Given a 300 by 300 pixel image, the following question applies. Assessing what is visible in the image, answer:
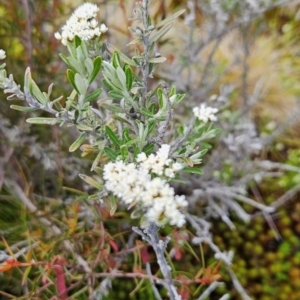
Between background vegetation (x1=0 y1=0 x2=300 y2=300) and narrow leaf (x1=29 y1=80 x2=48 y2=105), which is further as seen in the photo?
background vegetation (x1=0 y1=0 x2=300 y2=300)

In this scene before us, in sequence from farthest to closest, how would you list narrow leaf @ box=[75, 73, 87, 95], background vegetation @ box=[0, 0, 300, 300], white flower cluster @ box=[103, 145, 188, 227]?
background vegetation @ box=[0, 0, 300, 300] → narrow leaf @ box=[75, 73, 87, 95] → white flower cluster @ box=[103, 145, 188, 227]

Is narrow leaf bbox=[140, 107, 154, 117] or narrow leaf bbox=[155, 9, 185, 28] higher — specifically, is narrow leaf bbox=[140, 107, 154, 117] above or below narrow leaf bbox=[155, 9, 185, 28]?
below

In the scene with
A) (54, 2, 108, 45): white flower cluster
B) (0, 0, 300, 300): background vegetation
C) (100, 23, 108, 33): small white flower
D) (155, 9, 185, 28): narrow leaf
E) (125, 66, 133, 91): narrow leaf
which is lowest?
(0, 0, 300, 300): background vegetation

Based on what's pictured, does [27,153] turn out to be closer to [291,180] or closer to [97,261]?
[97,261]

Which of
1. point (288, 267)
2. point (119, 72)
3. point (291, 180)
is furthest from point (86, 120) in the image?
point (291, 180)

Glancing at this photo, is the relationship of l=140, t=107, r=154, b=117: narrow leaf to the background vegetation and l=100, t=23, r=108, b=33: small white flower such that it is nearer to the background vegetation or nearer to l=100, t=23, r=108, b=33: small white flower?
l=100, t=23, r=108, b=33: small white flower

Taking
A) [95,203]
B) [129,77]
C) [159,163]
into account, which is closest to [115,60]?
[129,77]

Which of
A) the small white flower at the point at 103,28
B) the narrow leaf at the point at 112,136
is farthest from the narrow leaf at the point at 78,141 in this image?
the small white flower at the point at 103,28

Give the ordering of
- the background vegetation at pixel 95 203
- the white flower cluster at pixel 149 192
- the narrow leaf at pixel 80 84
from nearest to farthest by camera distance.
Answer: the white flower cluster at pixel 149 192 < the narrow leaf at pixel 80 84 < the background vegetation at pixel 95 203

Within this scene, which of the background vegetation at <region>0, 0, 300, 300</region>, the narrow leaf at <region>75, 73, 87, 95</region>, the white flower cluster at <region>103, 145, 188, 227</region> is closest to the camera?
the white flower cluster at <region>103, 145, 188, 227</region>

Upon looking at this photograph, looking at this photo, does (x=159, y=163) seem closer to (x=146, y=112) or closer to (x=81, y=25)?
(x=146, y=112)

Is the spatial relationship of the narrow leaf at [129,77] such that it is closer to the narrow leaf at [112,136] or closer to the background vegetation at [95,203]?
the narrow leaf at [112,136]

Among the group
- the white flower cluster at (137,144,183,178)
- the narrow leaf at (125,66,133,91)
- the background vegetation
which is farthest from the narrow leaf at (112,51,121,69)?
the background vegetation
